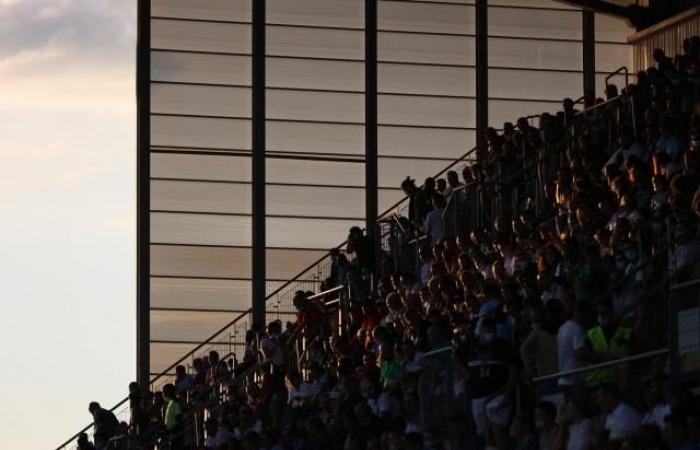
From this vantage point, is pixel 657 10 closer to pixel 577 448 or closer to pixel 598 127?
pixel 598 127

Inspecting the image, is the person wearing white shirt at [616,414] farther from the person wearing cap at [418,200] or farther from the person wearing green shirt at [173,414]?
the person wearing green shirt at [173,414]

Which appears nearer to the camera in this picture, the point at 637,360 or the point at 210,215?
the point at 637,360

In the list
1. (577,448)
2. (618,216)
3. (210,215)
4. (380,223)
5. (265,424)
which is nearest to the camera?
(577,448)

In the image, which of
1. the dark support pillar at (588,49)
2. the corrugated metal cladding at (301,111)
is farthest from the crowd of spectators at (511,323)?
the dark support pillar at (588,49)

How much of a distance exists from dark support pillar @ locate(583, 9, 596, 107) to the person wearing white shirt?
24.0 m

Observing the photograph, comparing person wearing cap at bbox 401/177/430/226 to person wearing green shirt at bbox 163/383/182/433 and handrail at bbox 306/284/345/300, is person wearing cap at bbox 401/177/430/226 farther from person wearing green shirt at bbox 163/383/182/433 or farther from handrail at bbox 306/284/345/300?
person wearing green shirt at bbox 163/383/182/433

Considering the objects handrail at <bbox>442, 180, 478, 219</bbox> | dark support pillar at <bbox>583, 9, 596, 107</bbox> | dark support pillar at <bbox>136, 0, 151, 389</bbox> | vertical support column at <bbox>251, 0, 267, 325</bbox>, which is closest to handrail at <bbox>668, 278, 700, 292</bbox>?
handrail at <bbox>442, 180, 478, 219</bbox>

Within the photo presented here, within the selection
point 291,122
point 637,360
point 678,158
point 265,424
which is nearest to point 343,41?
point 291,122

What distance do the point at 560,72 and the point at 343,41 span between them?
4.48 m

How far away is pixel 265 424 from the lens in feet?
88.9

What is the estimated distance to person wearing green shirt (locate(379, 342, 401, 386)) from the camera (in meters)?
24.0

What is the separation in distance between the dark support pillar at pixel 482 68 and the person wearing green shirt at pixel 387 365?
650 inches

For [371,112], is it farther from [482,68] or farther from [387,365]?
[387,365]

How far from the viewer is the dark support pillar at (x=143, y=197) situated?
129 feet
